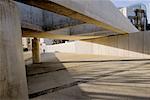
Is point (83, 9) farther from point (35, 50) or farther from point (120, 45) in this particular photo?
point (120, 45)

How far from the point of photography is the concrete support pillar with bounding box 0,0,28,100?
3.98m

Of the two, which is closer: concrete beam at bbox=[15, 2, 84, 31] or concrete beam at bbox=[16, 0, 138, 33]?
concrete beam at bbox=[16, 0, 138, 33]

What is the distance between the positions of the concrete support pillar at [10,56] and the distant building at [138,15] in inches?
1526

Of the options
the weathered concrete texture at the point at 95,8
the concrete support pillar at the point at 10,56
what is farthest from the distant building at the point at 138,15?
the concrete support pillar at the point at 10,56

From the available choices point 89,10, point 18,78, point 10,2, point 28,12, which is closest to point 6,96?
point 18,78

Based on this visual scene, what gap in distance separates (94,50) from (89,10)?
1435 cm

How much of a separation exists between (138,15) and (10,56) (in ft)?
137

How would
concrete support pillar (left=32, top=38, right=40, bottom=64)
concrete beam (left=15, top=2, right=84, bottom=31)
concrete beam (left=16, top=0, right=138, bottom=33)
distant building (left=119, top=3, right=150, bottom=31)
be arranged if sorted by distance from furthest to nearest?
1. distant building (left=119, top=3, right=150, bottom=31)
2. concrete support pillar (left=32, top=38, right=40, bottom=64)
3. concrete beam (left=15, top=2, right=84, bottom=31)
4. concrete beam (left=16, top=0, right=138, bottom=33)

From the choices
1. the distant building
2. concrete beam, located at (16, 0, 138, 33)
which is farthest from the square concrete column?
the distant building

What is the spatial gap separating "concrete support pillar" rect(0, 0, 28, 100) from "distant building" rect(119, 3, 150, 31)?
3876 centimetres

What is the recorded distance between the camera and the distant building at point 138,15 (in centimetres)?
4189

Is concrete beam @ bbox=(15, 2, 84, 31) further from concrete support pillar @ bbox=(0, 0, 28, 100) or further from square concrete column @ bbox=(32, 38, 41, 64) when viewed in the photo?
concrete support pillar @ bbox=(0, 0, 28, 100)

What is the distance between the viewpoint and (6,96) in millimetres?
3969

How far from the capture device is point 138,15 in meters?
43.2
